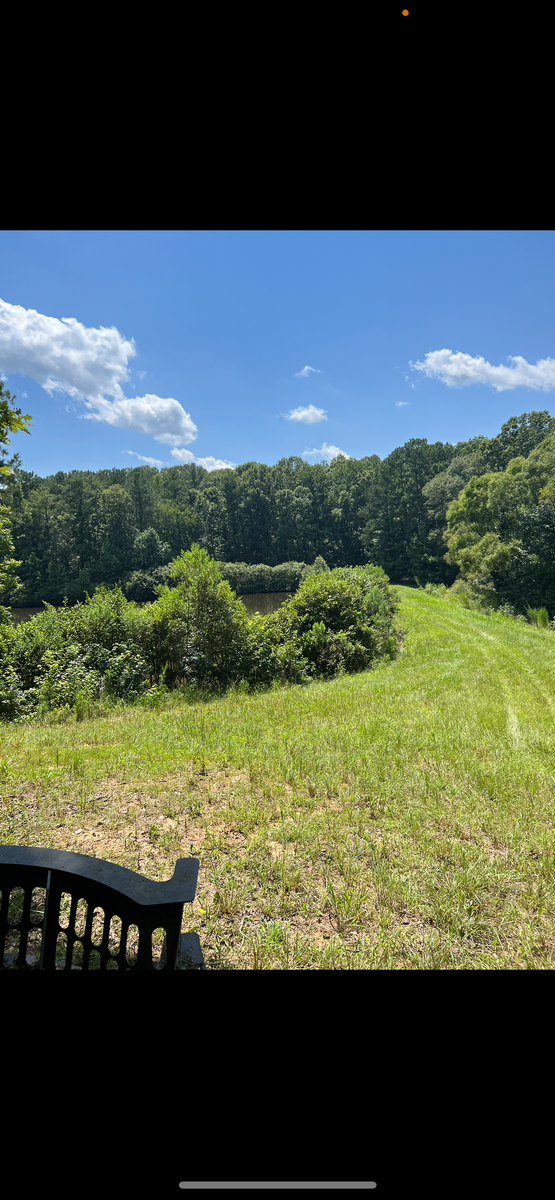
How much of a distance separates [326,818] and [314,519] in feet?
107

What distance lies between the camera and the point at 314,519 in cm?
3388

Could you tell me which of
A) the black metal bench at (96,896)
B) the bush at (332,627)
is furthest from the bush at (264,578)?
the black metal bench at (96,896)

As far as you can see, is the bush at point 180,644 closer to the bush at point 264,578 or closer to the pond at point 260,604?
the pond at point 260,604

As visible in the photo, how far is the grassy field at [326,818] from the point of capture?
1.57 meters

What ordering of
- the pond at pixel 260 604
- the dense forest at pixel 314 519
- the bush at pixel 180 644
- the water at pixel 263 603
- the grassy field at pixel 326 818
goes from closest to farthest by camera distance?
the grassy field at pixel 326 818, the bush at pixel 180 644, the water at pixel 263 603, the pond at pixel 260 604, the dense forest at pixel 314 519

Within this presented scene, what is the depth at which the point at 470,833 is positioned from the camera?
2203 mm

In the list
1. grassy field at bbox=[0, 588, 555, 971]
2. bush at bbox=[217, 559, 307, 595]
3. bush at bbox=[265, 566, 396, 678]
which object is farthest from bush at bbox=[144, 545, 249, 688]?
bush at bbox=[217, 559, 307, 595]

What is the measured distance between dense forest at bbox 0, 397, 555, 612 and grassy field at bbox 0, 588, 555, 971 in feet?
51.0

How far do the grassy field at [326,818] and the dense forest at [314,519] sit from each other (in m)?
15.5

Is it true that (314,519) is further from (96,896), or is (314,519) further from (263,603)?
(96,896)

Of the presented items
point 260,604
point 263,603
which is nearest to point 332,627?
point 260,604
